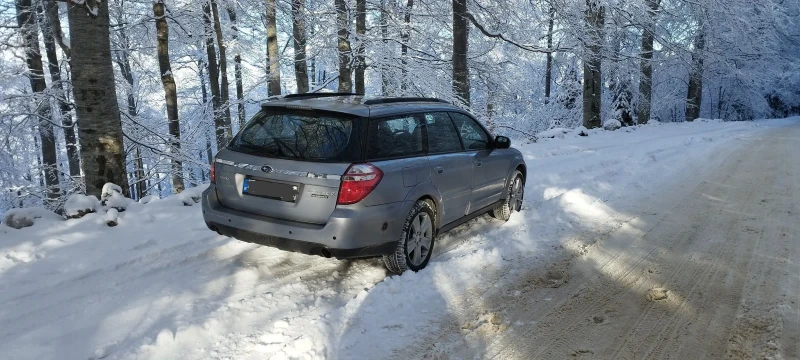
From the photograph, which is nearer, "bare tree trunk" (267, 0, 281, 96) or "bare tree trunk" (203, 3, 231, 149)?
"bare tree trunk" (267, 0, 281, 96)

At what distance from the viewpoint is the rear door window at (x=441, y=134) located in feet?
16.8

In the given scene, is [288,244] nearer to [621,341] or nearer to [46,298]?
[46,298]

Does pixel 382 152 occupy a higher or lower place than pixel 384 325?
higher

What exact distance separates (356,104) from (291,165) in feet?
2.87

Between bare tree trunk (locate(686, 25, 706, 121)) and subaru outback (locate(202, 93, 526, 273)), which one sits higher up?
bare tree trunk (locate(686, 25, 706, 121))

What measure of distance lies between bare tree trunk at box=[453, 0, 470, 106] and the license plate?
9749 mm

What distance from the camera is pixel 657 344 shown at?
348 centimetres

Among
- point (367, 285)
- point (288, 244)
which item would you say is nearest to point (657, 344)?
point (367, 285)

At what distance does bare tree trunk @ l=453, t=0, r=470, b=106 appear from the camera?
1281 cm

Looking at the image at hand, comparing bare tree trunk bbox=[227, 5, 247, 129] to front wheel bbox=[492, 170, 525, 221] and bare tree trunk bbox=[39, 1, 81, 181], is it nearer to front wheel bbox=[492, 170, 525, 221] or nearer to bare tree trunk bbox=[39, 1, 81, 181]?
bare tree trunk bbox=[39, 1, 81, 181]

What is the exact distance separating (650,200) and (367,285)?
527 centimetres

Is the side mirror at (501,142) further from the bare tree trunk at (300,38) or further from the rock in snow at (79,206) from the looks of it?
the bare tree trunk at (300,38)

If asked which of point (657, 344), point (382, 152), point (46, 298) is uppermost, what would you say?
point (382, 152)

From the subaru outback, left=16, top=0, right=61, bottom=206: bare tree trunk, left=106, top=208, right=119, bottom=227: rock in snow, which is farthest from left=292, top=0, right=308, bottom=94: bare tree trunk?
the subaru outback
